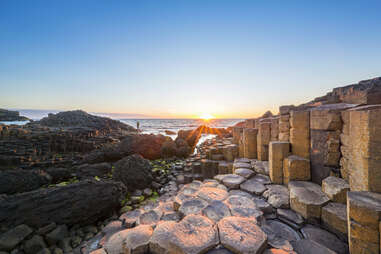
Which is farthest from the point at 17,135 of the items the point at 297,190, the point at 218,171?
the point at 297,190

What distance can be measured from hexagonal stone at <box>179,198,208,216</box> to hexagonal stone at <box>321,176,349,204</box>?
80.8 inches

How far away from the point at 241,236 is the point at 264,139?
10.8 ft

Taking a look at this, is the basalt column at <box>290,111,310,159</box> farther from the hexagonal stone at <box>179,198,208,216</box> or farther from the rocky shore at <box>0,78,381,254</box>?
the hexagonal stone at <box>179,198,208,216</box>

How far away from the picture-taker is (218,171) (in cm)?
521

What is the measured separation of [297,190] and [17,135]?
1649 centimetres

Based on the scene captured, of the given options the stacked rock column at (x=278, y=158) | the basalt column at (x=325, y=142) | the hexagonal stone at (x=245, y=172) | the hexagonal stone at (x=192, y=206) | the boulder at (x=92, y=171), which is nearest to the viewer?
the hexagonal stone at (x=192, y=206)

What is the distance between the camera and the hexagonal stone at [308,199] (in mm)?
2197

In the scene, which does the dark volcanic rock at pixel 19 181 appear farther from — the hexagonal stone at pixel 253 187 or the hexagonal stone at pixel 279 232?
the hexagonal stone at pixel 279 232

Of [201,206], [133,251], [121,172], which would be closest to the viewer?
[133,251]

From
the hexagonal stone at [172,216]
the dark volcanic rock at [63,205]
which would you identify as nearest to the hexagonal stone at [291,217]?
the hexagonal stone at [172,216]

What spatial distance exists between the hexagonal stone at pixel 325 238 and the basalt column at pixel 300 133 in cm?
152

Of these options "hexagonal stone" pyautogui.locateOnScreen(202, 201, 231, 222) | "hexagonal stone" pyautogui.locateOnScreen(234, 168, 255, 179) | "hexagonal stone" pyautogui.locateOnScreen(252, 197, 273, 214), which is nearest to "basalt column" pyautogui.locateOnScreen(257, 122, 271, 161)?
"hexagonal stone" pyautogui.locateOnScreen(234, 168, 255, 179)

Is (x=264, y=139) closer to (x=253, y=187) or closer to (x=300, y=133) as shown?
(x=300, y=133)

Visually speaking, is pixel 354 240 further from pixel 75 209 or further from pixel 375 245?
pixel 75 209
